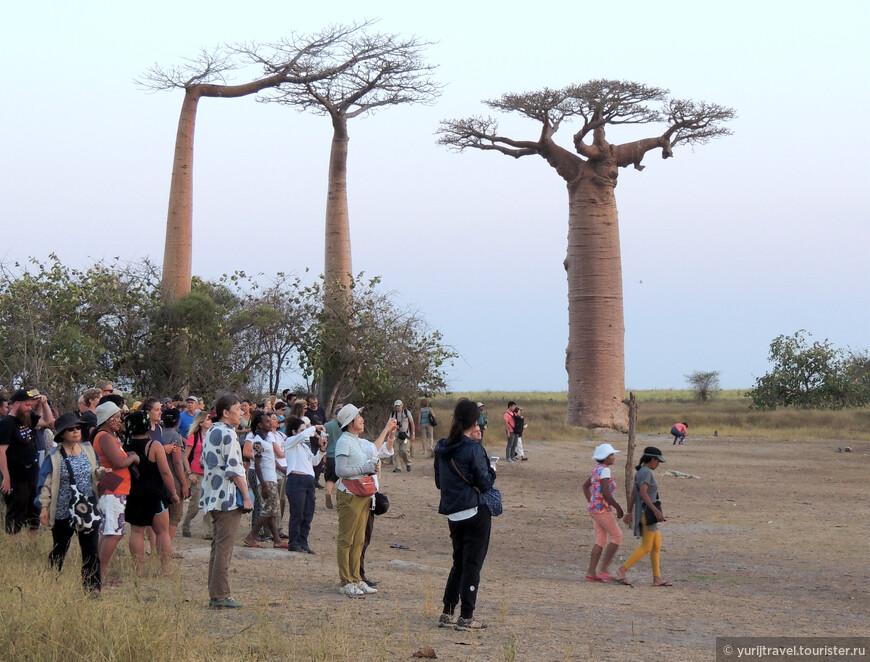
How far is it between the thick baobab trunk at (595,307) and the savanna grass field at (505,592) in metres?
11.9

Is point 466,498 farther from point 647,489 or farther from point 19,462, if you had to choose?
point 19,462

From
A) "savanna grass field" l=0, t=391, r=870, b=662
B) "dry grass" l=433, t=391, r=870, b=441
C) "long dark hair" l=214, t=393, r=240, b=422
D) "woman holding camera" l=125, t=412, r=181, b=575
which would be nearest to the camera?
"savanna grass field" l=0, t=391, r=870, b=662

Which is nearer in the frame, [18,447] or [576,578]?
[18,447]

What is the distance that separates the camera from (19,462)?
8.36 meters

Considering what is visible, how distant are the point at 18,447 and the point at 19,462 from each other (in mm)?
121

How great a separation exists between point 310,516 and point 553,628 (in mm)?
3618

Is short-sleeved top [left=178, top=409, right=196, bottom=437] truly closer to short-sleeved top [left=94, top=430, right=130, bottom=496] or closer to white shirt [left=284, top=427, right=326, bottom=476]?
white shirt [left=284, top=427, right=326, bottom=476]

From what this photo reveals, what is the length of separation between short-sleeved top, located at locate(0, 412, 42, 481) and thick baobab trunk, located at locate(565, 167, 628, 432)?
840 inches

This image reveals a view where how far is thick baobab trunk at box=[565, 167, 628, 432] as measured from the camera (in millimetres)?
28453

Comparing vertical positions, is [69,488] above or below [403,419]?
below

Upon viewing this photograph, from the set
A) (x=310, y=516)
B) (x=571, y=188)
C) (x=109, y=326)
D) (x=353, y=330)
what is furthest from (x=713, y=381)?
(x=310, y=516)

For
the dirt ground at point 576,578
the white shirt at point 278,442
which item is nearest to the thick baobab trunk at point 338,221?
the dirt ground at point 576,578

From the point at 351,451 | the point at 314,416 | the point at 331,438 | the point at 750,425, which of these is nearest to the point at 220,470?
the point at 351,451

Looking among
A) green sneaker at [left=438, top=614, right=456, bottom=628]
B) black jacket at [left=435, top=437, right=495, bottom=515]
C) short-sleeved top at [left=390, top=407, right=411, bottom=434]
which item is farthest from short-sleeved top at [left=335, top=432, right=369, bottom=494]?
short-sleeved top at [left=390, top=407, right=411, bottom=434]
